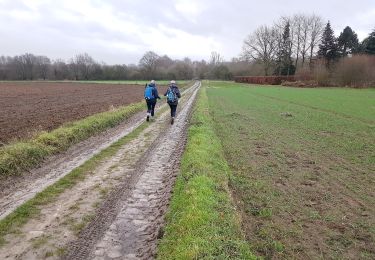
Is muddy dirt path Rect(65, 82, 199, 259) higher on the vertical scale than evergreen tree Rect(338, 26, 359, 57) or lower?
lower

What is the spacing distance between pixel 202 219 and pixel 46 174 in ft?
17.8

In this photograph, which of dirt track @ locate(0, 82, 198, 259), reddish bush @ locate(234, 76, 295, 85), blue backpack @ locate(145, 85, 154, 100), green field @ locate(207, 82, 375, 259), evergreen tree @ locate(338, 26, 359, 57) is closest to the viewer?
dirt track @ locate(0, 82, 198, 259)

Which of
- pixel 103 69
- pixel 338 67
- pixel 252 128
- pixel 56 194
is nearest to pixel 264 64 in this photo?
pixel 338 67

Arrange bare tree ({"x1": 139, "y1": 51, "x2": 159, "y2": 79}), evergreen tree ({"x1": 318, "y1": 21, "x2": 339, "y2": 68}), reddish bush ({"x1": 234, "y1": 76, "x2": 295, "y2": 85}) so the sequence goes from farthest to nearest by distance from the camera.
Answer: bare tree ({"x1": 139, "y1": 51, "x2": 159, "y2": 79})
evergreen tree ({"x1": 318, "y1": 21, "x2": 339, "y2": 68})
reddish bush ({"x1": 234, "y1": 76, "x2": 295, "y2": 85})

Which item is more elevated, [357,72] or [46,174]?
[357,72]

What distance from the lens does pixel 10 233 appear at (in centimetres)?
621

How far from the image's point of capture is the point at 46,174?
32.4ft

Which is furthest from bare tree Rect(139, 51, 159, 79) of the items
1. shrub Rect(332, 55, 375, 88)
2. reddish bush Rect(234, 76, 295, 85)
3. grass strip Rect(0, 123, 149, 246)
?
grass strip Rect(0, 123, 149, 246)

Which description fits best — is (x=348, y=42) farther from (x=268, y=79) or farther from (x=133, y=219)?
(x=133, y=219)

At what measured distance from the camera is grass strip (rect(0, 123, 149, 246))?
6.50 meters

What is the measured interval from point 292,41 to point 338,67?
35.5 meters

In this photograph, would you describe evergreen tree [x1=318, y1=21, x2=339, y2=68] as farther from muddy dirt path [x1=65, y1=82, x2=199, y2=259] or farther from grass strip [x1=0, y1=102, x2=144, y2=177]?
muddy dirt path [x1=65, y1=82, x2=199, y2=259]

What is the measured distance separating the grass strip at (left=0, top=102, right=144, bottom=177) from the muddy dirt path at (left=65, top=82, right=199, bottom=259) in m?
3.17

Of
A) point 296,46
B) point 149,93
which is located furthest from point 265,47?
point 149,93
